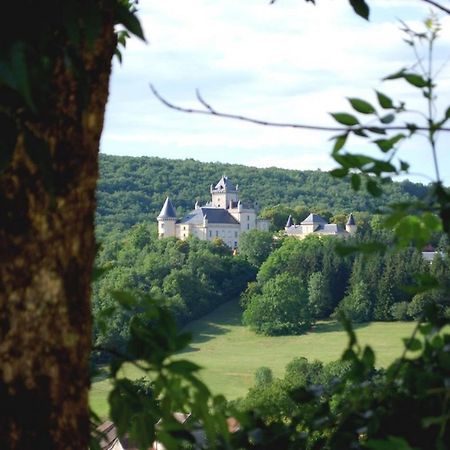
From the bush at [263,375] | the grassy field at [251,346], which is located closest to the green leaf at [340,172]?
the grassy field at [251,346]

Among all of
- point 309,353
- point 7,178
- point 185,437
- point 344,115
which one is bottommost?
point 309,353

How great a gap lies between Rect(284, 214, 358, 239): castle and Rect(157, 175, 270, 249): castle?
2.90 m

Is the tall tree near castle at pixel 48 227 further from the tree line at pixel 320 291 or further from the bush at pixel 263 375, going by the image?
the tree line at pixel 320 291

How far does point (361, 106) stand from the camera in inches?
45.5

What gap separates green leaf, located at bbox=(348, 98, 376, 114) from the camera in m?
1.15

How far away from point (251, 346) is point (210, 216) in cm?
2402

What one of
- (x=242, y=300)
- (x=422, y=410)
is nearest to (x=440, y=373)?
(x=422, y=410)

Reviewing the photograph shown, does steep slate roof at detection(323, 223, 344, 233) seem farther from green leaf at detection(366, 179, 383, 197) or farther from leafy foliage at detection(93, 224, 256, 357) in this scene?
green leaf at detection(366, 179, 383, 197)

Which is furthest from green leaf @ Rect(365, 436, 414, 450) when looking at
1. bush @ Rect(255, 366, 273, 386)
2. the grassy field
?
bush @ Rect(255, 366, 273, 386)

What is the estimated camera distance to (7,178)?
0.95m

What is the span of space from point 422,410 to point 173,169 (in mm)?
81089

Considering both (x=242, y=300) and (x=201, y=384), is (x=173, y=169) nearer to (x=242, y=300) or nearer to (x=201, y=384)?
(x=242, y=300)

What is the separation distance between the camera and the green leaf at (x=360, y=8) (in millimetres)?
1166

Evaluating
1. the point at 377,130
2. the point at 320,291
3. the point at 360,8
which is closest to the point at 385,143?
the point at 377,130
